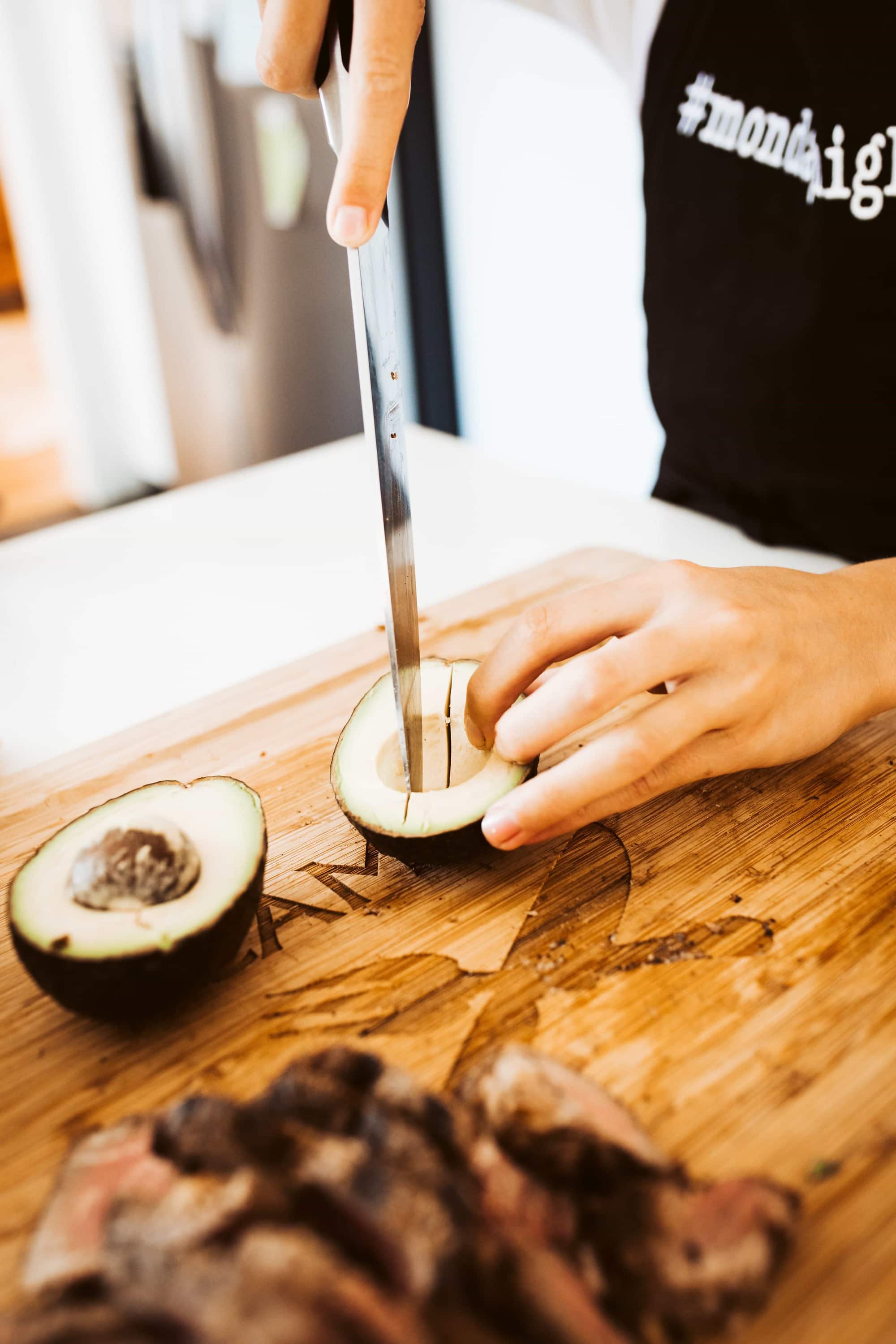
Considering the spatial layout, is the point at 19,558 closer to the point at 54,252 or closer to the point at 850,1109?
the point at 850,1109

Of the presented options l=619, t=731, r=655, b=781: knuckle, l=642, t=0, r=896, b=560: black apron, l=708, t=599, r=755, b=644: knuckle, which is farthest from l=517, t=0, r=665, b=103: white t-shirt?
l=619, t=731, r=655, b=781: knuckle

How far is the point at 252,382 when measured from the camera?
129 inches

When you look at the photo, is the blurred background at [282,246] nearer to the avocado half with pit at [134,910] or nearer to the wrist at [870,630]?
the wrist at [870,630]

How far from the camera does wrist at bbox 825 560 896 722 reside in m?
1.05

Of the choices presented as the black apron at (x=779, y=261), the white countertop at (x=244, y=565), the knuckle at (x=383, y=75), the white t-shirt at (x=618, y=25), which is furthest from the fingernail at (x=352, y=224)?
the white t-shirt at (x=618, y=25)

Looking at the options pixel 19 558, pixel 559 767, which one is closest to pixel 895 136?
pixel 559 767

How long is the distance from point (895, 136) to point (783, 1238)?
1.28m

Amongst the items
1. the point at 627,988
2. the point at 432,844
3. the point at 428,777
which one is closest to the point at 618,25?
the point at 428,777

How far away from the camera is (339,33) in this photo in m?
0.97

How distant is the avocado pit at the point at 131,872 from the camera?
82 centimetres

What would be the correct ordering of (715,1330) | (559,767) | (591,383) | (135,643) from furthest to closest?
(591,383)
(135,643)
(559,767)
(715,1330)

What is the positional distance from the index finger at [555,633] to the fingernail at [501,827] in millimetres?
131

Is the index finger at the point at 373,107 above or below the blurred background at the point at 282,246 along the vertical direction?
above

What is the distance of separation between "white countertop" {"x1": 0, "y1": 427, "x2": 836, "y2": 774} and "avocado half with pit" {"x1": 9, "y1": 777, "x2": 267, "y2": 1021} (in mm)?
407
